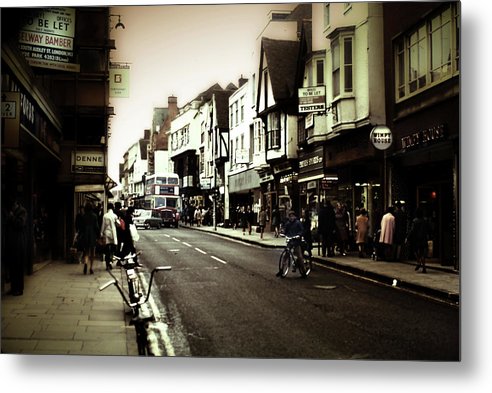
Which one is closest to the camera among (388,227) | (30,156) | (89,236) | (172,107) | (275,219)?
(388,227)

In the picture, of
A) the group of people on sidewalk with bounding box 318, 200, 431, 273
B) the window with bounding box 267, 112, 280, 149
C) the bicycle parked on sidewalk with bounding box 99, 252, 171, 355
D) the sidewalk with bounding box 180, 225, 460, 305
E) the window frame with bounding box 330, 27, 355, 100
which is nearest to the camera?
the bicycle parked on sidewalk with bounding box 99, 252, 171, 355

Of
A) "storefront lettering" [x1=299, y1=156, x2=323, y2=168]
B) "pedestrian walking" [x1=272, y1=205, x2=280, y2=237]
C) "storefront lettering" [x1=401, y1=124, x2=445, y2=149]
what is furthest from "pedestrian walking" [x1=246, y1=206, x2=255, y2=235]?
"storefront lettering" [x1=401, y1=124, x2=445, y2=149]

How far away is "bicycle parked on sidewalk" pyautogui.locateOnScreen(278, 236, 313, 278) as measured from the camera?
7.11m

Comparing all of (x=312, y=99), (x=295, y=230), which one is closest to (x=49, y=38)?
(x=312, y=99)

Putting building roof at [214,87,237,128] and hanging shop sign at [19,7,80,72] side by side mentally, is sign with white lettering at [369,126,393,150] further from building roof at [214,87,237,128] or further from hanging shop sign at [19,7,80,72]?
hanging shop sign at [19,7,80,72]

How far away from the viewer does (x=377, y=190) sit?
7.13 m

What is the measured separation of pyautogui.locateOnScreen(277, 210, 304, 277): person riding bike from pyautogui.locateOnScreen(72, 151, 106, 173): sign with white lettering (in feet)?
7.21

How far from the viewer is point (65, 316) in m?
6.63

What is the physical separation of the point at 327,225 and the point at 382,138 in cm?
114

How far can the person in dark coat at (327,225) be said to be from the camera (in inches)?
278

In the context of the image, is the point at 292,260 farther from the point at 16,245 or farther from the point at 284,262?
the point at 16,245

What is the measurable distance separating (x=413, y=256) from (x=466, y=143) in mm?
1510

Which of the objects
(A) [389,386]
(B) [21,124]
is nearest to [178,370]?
(A) [389,386]

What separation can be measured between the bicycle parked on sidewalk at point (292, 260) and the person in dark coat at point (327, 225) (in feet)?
0.75
